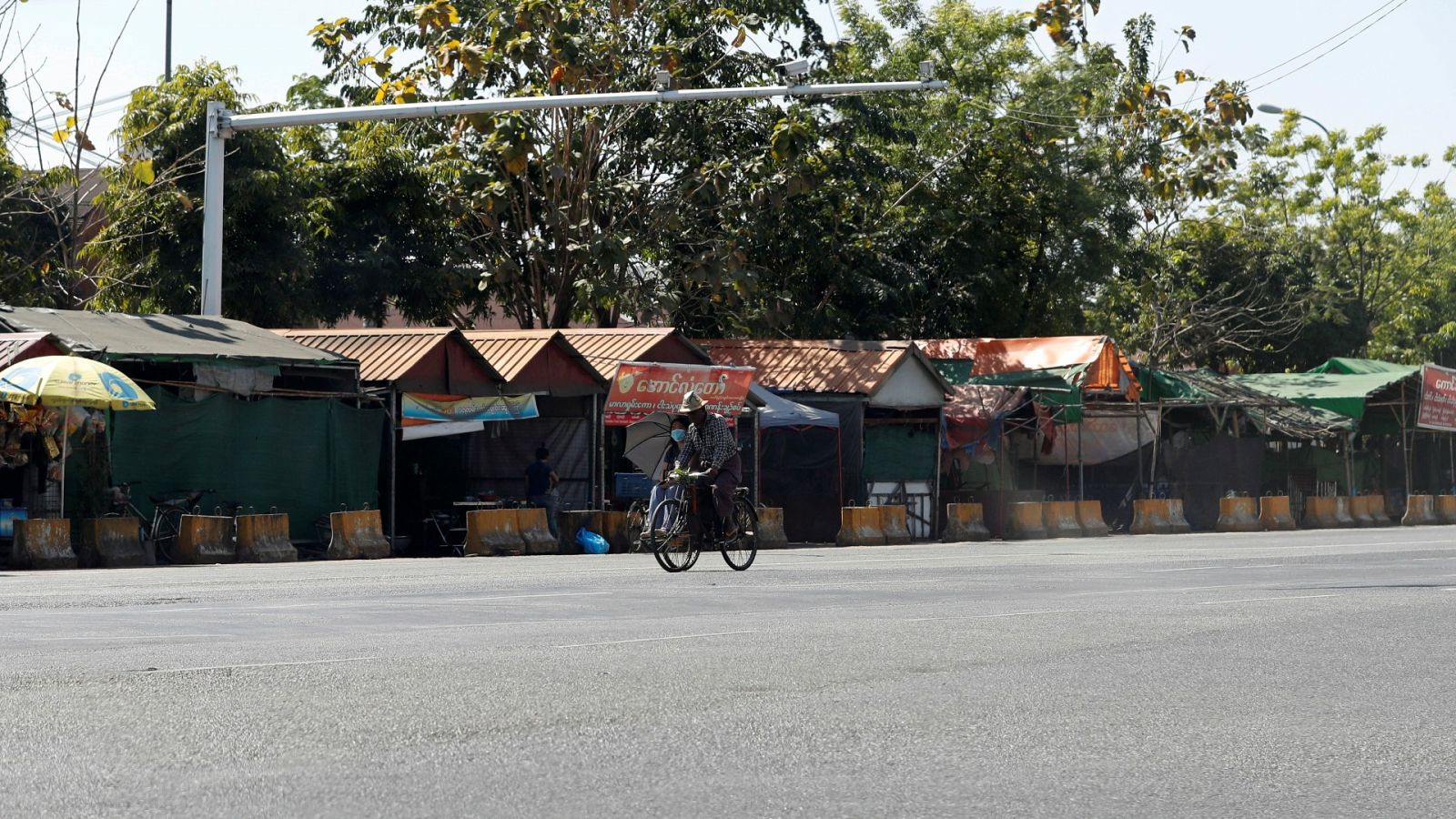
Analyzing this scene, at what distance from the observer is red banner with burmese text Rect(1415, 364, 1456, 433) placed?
41.1 m

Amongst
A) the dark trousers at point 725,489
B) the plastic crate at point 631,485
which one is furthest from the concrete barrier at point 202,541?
the plastic crate at point 631,485

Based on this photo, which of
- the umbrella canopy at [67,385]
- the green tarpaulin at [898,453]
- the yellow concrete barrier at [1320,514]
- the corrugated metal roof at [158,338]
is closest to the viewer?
the umbrella canopy at [67,385]

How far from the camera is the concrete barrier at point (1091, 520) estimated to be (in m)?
34.6

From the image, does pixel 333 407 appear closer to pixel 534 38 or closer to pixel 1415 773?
pixel 534 38

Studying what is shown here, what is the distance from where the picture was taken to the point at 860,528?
1176 inches

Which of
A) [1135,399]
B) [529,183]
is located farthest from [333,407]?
[1135,399]

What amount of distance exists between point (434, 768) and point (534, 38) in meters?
25.6

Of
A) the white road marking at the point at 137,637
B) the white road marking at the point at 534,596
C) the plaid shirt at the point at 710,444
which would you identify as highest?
the plaid shirt at the point at 710,444

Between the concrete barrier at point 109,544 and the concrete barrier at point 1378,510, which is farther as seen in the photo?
the concrete barrier at point 1378,510

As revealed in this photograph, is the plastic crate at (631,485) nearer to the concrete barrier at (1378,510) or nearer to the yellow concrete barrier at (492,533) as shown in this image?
the yellow concrete barrier at (492,533)

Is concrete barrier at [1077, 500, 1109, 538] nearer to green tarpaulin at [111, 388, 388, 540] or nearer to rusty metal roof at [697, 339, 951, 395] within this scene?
rusty metal roof at [697, 339, 951, 395]

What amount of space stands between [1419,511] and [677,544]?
29154 millimetres

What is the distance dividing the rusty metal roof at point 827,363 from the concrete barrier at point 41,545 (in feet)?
48.3

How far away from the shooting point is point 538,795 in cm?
554
